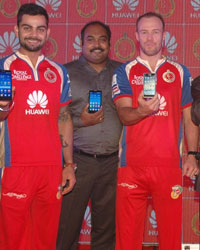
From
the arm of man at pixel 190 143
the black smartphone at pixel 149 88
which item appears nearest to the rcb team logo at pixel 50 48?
the arm of man at pixel 190 143

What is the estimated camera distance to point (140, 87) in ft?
11.9

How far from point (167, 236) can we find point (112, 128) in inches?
44.6

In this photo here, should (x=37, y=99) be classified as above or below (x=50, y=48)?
below

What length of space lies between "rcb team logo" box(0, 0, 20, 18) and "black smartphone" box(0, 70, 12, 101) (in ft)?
7.29

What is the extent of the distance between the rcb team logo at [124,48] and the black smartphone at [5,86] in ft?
7.23

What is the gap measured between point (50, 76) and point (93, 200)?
1.40m

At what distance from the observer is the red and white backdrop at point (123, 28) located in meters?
5.09

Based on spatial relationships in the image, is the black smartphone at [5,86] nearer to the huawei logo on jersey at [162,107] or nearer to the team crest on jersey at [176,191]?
the huawei logo on jersey at [162,107]

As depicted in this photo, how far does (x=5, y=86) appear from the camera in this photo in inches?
122

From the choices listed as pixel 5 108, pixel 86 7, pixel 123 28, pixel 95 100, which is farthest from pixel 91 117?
pixel 86 7

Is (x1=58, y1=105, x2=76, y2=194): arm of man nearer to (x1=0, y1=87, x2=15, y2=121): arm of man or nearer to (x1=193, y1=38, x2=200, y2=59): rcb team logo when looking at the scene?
(x1=0, y1=87, x2=15, y2=121): arm of man

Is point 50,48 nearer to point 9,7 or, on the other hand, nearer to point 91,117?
point 9,7

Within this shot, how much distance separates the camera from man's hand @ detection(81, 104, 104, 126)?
3.81 m

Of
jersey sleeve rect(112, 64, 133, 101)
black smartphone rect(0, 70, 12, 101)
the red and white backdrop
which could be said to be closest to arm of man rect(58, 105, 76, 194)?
jersey sleeve rect(112, 64, 133, 101)
